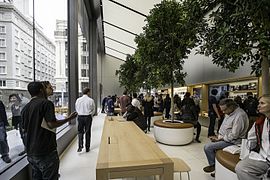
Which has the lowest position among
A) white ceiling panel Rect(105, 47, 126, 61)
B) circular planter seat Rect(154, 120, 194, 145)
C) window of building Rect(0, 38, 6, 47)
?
circular planter seat Rect(154, 120, 194, 145)

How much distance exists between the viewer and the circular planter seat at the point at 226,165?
2697mm

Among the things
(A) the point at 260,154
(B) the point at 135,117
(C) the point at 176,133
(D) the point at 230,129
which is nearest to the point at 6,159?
(A) the point at 260,154

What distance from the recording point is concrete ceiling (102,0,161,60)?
10.1 meters

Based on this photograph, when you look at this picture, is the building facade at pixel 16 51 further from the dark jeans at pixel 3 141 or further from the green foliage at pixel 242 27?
the green foliage at pixel 242 27

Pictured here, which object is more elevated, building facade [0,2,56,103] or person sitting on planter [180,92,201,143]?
building facade [0,2,56,103]

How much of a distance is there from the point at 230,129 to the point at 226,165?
32.7 inches

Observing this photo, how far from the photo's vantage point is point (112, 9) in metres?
12.1

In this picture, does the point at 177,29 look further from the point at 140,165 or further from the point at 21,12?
the point at 140,165

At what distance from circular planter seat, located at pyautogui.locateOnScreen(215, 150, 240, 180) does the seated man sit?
373 mm

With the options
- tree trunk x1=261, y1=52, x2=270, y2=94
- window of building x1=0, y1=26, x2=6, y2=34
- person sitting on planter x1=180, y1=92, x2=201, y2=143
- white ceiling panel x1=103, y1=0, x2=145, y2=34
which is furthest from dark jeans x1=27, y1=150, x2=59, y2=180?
white ceiling panel x1=103, y1=0, x2=145, y2=34

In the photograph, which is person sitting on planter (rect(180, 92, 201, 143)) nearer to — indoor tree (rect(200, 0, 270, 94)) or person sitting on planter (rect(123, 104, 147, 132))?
person sitting on planter (rect(123, 104, 147, 132))

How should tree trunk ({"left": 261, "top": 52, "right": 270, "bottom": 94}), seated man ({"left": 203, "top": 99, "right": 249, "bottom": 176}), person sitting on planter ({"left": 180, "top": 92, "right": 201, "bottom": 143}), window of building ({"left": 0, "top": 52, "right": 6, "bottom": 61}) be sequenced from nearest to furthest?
1. window of building ({"left": 0, "top": 52, "right": 6, "bottom": 61})
2. tree trunk ({"left": 261, "top": 52, "right": 270, "bottom": 94})
3. seated man ({"left": 203, "top": 99, "right": 249, "bottom": 176})
4. person sitting on planter ({"left": 180, "top": 92, "right": 201, "bottom": 143})

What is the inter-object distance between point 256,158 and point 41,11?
15.2ft

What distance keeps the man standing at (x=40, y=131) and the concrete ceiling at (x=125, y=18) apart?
7829 mm
